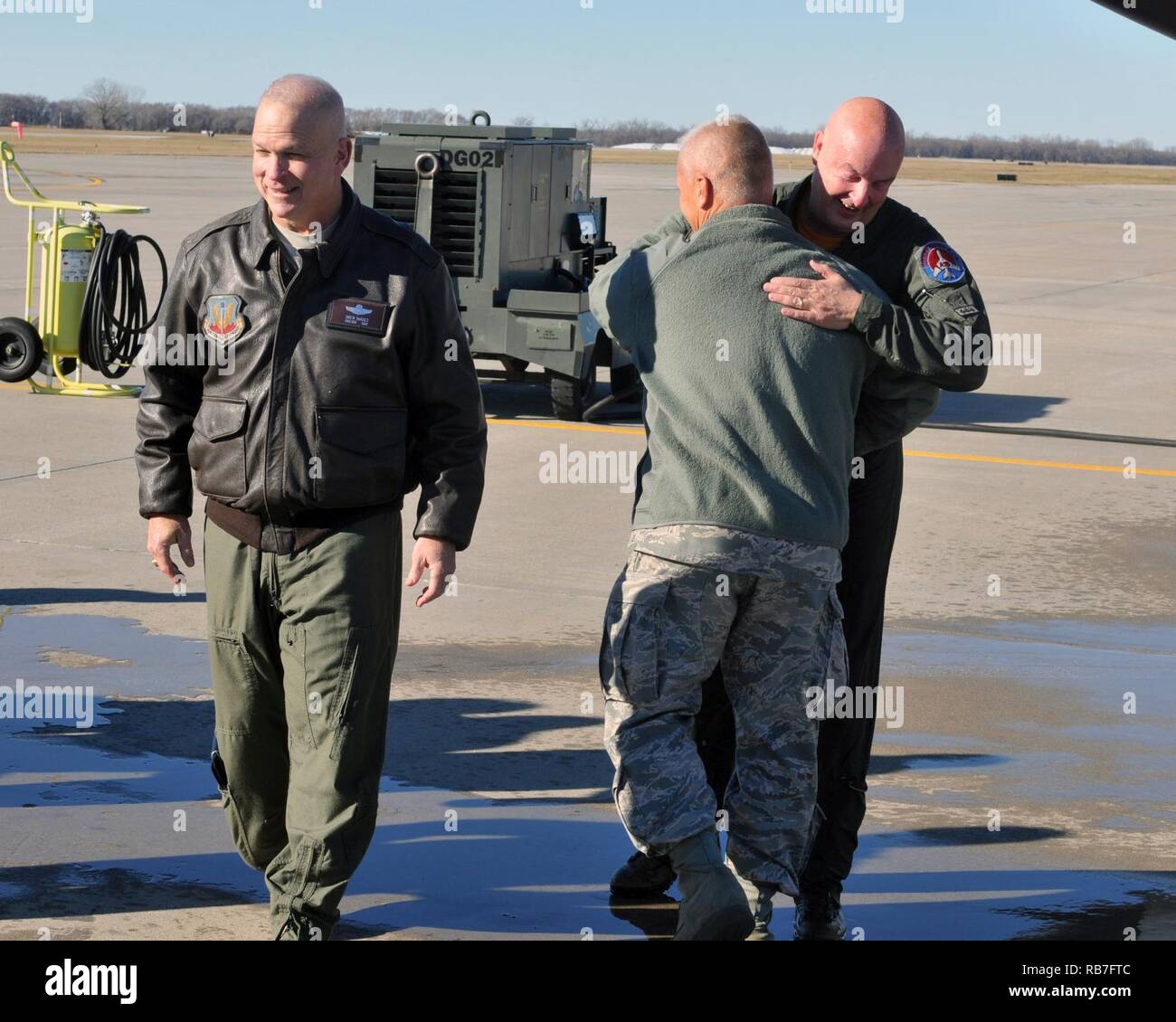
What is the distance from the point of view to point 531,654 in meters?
6.70

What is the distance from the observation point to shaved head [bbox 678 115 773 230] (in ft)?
12.2

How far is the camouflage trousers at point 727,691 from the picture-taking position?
3.69 m

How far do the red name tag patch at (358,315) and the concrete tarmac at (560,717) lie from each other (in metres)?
1.49

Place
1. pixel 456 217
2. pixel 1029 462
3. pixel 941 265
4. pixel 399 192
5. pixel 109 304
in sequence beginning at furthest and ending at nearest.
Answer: pixel 399 192, pixel 456 217, pixel 109 304, pixel 1029 462, pixel 941 265

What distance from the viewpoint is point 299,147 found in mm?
3658

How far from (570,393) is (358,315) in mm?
8657

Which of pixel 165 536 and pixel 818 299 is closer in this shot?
pixel 818 299

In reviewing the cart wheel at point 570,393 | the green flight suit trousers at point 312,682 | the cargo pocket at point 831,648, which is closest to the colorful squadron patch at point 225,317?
the green flight suit trousers at point 312,682

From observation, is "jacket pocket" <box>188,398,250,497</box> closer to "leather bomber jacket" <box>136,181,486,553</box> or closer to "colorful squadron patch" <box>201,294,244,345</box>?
"leather bomber jacket" <box>136,181,486,553</box>

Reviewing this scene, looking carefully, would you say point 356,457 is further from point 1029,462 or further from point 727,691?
point 1029,462

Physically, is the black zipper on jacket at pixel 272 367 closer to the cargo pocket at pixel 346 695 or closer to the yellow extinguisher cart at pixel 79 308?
the cargo pocket at pixel 346 695

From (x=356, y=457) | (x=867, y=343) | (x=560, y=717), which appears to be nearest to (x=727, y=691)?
(x=867, y=343)

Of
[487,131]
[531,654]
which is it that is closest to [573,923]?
[531,654]

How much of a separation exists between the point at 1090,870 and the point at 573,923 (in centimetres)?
152
